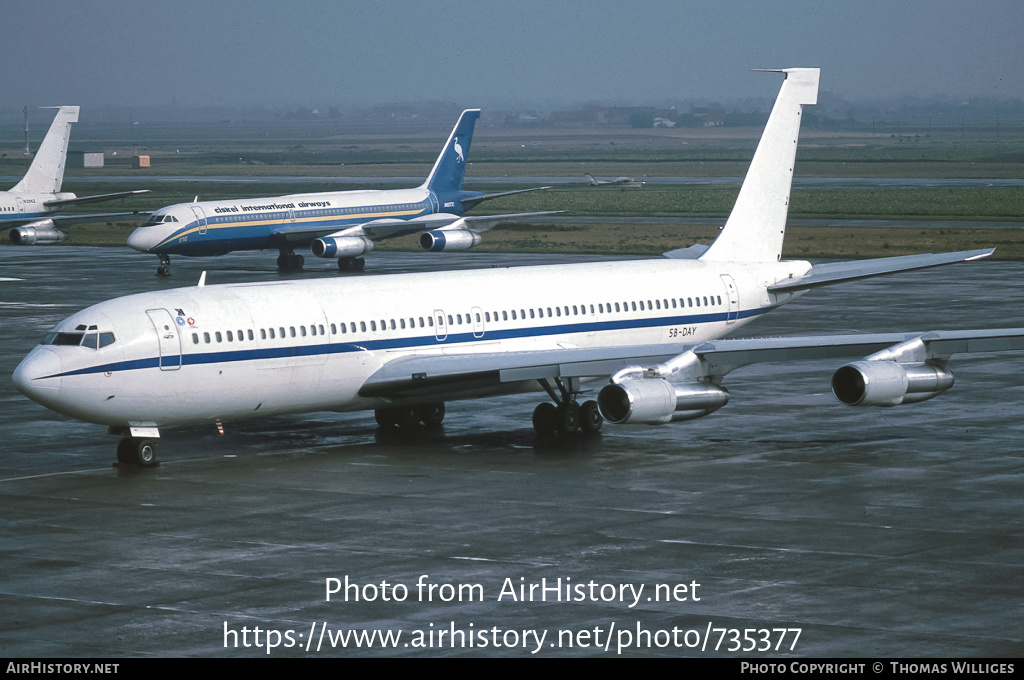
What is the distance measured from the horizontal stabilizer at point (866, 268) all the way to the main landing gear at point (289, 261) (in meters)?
43.6

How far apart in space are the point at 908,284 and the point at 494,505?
153 ft

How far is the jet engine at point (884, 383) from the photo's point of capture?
3206 centimetres

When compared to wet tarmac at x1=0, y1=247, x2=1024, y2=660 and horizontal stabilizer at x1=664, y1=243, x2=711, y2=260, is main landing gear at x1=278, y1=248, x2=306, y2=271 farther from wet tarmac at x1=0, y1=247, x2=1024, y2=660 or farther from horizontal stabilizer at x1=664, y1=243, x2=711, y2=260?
horizontal stabilizer at x1=664, y1=243, x2=711, y2=260

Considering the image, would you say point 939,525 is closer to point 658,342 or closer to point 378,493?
point 378,493

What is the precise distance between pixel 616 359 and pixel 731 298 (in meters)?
8.72

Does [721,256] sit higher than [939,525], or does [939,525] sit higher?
Result: [721,256]

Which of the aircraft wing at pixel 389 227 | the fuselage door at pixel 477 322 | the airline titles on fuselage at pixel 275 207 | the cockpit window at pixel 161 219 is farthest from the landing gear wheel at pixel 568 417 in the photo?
the airline titles on fuselage at pixel 275 207

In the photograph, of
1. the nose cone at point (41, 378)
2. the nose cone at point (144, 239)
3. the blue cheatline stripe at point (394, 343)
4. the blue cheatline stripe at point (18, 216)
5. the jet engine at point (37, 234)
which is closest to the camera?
the nose cone at point (41, 378)

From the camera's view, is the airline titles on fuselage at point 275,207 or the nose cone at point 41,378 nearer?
the nose cone at point 41,378

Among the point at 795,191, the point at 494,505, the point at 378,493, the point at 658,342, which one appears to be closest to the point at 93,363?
the point at 378,493

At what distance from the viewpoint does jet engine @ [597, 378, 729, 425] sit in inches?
1243

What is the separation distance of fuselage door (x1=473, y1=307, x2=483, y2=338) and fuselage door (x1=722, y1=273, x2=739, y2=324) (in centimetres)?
791

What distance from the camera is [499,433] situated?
36.9 metres

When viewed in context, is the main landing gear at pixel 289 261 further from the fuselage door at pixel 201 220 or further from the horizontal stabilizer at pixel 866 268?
the horizontal stabilizer at pixel 866 268
